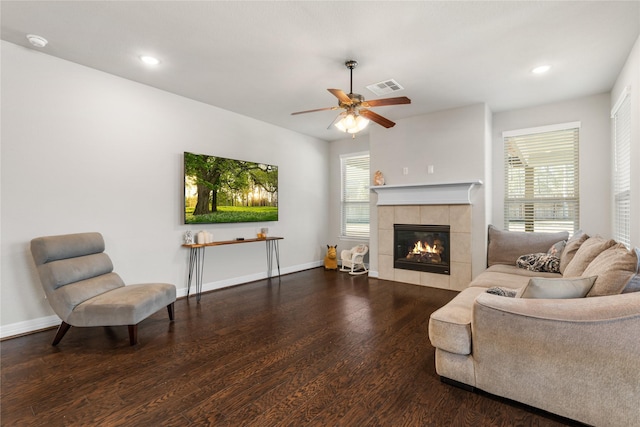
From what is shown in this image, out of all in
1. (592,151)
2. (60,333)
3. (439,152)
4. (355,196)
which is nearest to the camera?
(60,333)

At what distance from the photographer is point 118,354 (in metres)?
2.52

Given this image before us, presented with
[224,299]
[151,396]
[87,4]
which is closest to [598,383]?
[151,396]

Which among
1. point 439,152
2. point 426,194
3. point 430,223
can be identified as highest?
point 439,152

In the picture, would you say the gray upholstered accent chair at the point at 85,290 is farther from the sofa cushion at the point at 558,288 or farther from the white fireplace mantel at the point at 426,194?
the white fireplace mantel at the point at 426,194

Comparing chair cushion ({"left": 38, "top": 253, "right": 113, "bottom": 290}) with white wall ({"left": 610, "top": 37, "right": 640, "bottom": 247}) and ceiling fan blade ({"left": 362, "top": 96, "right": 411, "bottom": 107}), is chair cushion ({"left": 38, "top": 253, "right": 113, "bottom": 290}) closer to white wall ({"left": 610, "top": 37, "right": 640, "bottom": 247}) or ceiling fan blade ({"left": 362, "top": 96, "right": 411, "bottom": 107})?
ceiling fan blade ({"left": 362, "top": 96, "right": 411, "bottom": 107})

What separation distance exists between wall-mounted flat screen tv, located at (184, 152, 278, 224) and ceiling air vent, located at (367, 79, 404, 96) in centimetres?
224

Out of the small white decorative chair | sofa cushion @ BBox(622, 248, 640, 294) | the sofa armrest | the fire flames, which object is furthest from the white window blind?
the small white decorative chair

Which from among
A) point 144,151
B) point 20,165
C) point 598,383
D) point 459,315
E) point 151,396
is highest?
point 144,151

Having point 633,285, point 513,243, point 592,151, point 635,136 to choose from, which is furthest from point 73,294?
point 592,151

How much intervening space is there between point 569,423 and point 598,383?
322 millimetres

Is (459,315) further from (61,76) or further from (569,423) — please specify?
(61,76)

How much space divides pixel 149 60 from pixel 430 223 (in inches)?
167

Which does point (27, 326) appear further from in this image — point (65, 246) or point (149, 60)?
point (149, 60)

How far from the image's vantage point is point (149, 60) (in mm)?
3195
